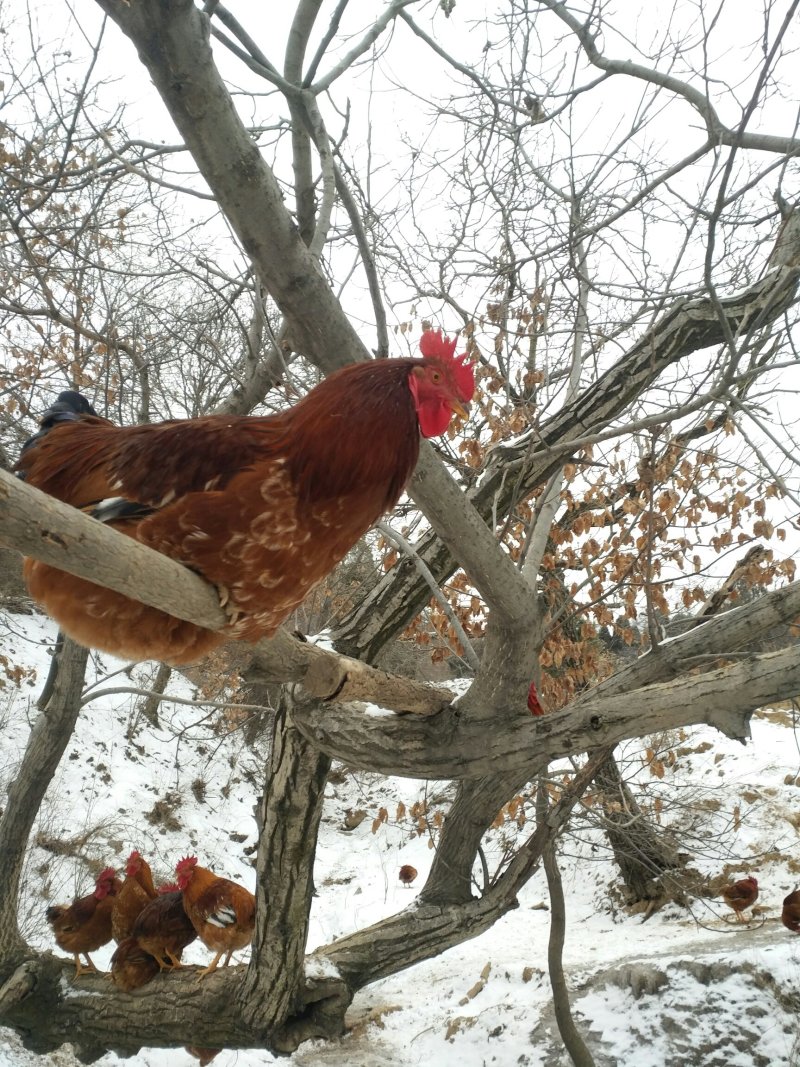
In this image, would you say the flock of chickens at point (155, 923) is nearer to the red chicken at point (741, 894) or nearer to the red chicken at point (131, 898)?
the red chicken at point (131, 898)

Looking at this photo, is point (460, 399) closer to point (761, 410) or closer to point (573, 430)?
point (573, 430)

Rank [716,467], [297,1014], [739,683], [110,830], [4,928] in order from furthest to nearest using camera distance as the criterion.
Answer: [110,830]
[716,467]
[4,928]
[297,1014]
[739,683]

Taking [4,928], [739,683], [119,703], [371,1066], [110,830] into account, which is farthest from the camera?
[119,703]

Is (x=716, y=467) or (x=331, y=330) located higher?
(x=716, y=467)

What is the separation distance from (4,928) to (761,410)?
5.38m

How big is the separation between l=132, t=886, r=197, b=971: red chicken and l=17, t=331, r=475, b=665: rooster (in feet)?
9.01

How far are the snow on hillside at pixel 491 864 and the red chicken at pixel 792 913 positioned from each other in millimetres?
94

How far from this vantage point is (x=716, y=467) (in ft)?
16.5

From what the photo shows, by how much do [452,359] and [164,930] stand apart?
3.68 m

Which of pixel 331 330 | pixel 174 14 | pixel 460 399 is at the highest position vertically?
pixel 174 14

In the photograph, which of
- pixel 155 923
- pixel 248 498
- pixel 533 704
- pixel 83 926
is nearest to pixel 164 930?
pixel 155 923

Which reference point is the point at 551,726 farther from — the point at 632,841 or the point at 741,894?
the point at 741,894

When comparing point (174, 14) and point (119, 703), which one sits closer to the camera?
point (174, 14)

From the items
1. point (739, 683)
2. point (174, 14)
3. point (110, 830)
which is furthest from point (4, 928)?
point (174, 14)
